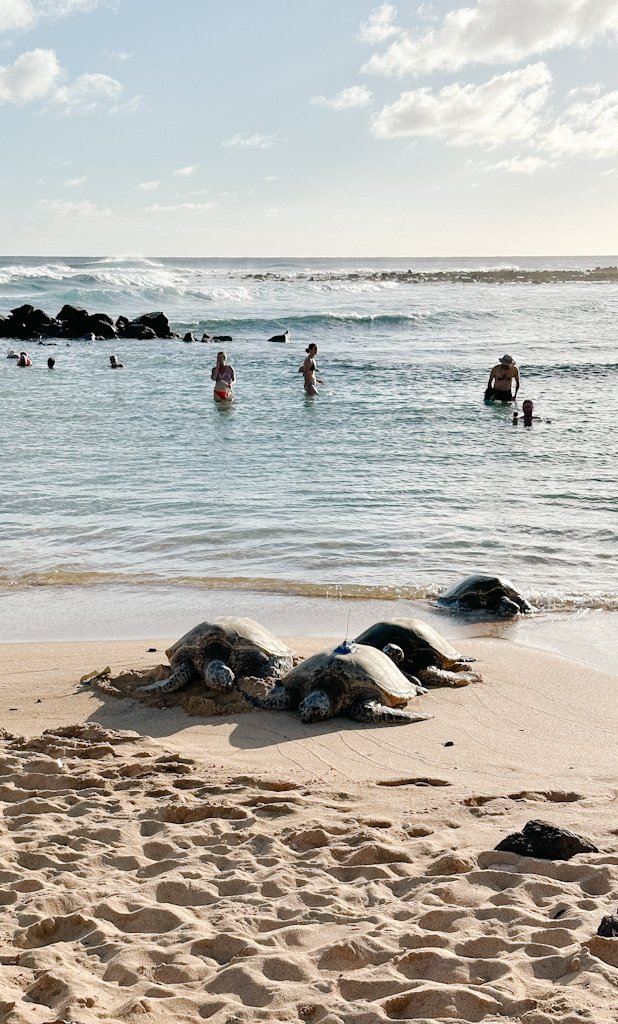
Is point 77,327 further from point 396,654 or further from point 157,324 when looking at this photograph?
point 396,654

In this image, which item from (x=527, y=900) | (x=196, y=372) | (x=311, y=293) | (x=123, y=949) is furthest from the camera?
(x=311, y=293)

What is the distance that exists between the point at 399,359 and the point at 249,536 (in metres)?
17.2

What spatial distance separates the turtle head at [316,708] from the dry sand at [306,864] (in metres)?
0.09

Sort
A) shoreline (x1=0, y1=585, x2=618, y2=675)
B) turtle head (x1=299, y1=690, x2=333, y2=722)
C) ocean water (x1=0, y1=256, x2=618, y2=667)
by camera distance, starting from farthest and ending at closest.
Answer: ocean water (x1=0, y1=256, x2=618, y2=667) < shoreline (x1=0, y1=585, x2=618, y2=675) < turtle head (x1=299, y1=690, x2=333, y2=722)

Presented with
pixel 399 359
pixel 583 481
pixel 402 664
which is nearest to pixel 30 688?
pixel 402 664

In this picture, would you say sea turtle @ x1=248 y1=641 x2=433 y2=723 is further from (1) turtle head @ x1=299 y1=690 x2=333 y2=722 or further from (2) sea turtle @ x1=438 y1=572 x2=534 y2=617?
(2) sea turtle @ x1=438 y1=572 x2=534 y2=617

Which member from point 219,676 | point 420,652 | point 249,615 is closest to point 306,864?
point 219,676

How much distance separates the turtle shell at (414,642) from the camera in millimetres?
6594

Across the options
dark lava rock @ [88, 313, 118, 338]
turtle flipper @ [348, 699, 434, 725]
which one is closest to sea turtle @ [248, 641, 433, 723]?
turtle flipper @ [348, 699, 434, 725]

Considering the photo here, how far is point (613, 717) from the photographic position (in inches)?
226

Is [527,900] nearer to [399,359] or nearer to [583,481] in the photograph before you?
[583,481]

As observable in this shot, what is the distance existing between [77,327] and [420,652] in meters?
30.4

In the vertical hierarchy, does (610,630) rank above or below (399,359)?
below

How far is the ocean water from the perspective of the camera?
9211mm
